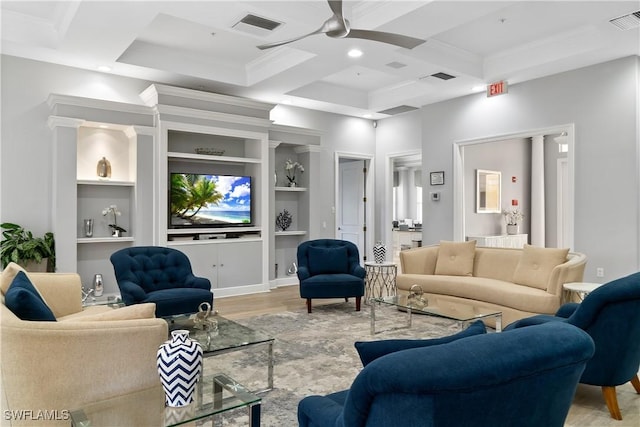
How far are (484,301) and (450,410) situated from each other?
3957 mm

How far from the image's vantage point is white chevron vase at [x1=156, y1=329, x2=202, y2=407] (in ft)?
5.80

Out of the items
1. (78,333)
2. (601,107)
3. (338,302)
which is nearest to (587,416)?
(78,333)

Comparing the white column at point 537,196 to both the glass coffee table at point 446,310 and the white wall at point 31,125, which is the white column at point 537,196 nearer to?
the glass coffee table at point 446,310

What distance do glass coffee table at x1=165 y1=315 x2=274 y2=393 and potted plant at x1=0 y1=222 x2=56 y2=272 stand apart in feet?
8.89

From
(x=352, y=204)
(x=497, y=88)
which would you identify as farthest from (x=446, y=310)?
(x=352, y=204)

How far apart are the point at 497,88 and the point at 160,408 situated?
6097 millimetres

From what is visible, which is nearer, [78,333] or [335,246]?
[78,333]

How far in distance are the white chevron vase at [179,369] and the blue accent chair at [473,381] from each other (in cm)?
81

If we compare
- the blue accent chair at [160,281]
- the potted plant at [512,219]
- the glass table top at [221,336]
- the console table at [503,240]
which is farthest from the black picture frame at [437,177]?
the glass table top at [221,336]

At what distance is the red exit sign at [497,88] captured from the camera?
627cm

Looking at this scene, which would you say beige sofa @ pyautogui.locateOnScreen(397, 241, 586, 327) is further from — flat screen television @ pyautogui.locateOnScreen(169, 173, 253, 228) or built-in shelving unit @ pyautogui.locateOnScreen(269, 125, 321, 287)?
flat screen television @ pyautogui.locateOnScreen(169, 173, 253, 228)

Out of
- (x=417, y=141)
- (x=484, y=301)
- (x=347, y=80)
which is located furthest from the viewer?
(x=417, y=141)

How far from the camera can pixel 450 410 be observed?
110cm

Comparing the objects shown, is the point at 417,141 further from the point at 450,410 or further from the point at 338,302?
the point at 450,410
